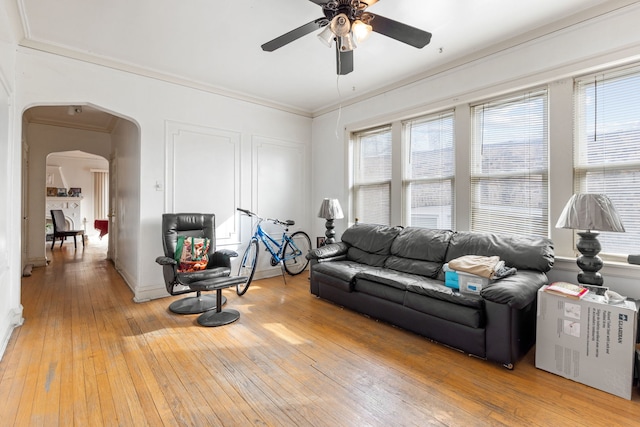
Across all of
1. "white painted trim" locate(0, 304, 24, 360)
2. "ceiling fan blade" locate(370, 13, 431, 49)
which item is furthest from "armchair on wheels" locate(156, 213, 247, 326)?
"ceiling fan blade" locate(370, 13, 431, 49)

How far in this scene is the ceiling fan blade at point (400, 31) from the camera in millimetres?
2084

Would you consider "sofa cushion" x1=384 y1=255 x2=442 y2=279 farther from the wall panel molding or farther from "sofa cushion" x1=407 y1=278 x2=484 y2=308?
the wall panel molding

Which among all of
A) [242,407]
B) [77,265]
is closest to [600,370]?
[242,407]

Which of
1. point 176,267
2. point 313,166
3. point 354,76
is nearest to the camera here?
point 176,267

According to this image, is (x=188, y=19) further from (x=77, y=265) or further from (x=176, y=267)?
(x=77, y=265)

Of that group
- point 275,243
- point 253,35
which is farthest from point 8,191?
point 275,243

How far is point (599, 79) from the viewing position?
2654 millimetres

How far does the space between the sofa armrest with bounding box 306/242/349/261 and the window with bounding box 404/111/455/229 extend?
985 millimetres

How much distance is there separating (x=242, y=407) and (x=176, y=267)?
190 centimetres

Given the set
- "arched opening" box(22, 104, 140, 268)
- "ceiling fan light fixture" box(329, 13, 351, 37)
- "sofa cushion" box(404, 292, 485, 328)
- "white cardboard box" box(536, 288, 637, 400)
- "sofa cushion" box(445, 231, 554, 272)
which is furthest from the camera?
"arched opening" box(22, 104, 140, 268)

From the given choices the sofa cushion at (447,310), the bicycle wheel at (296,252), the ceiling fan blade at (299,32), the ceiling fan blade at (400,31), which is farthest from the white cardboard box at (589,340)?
the bicycle wheel at (296,252)

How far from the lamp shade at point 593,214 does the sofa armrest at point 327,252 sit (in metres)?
2.41

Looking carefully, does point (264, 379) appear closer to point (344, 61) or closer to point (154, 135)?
point (344, 61)

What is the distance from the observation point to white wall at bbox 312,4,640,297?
2.49 metres
